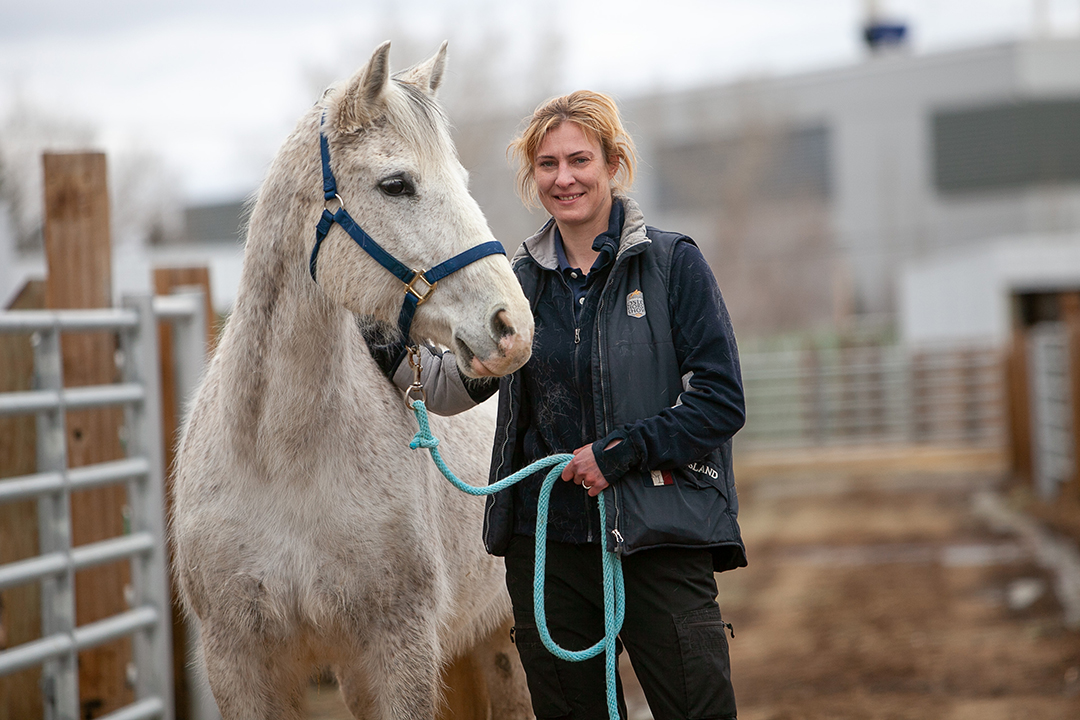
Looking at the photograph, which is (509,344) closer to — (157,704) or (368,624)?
(368,624)

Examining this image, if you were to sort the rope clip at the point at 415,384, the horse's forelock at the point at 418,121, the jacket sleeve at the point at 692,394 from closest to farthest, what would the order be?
1. the jacket sleeve at the point at 692,394
2. the horse's forelock at the point at 418,121
3. the rope clip at the point at 415,384

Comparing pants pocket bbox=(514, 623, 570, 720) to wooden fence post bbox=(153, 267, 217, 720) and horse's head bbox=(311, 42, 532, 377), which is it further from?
wooden fence post bbox=(153, 267, 217, 720)

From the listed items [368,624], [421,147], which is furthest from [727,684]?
[421,147]

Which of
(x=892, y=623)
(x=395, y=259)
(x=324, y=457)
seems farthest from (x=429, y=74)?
(x=892, y=623)

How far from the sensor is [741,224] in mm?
35812

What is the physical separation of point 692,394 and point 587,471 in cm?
30

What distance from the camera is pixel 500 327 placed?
2.30 m

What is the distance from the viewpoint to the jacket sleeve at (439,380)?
2.71 meters

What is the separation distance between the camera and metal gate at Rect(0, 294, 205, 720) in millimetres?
3572

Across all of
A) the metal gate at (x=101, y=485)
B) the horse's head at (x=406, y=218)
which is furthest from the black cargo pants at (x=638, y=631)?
the metal gate at (x=101, y=485)

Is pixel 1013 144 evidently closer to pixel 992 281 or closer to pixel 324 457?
pixel 992 281

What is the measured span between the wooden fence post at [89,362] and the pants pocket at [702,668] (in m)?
2.65

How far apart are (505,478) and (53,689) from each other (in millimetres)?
2089

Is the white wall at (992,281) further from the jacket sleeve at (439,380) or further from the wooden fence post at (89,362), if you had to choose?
the jacket sleeve at (439,380)
